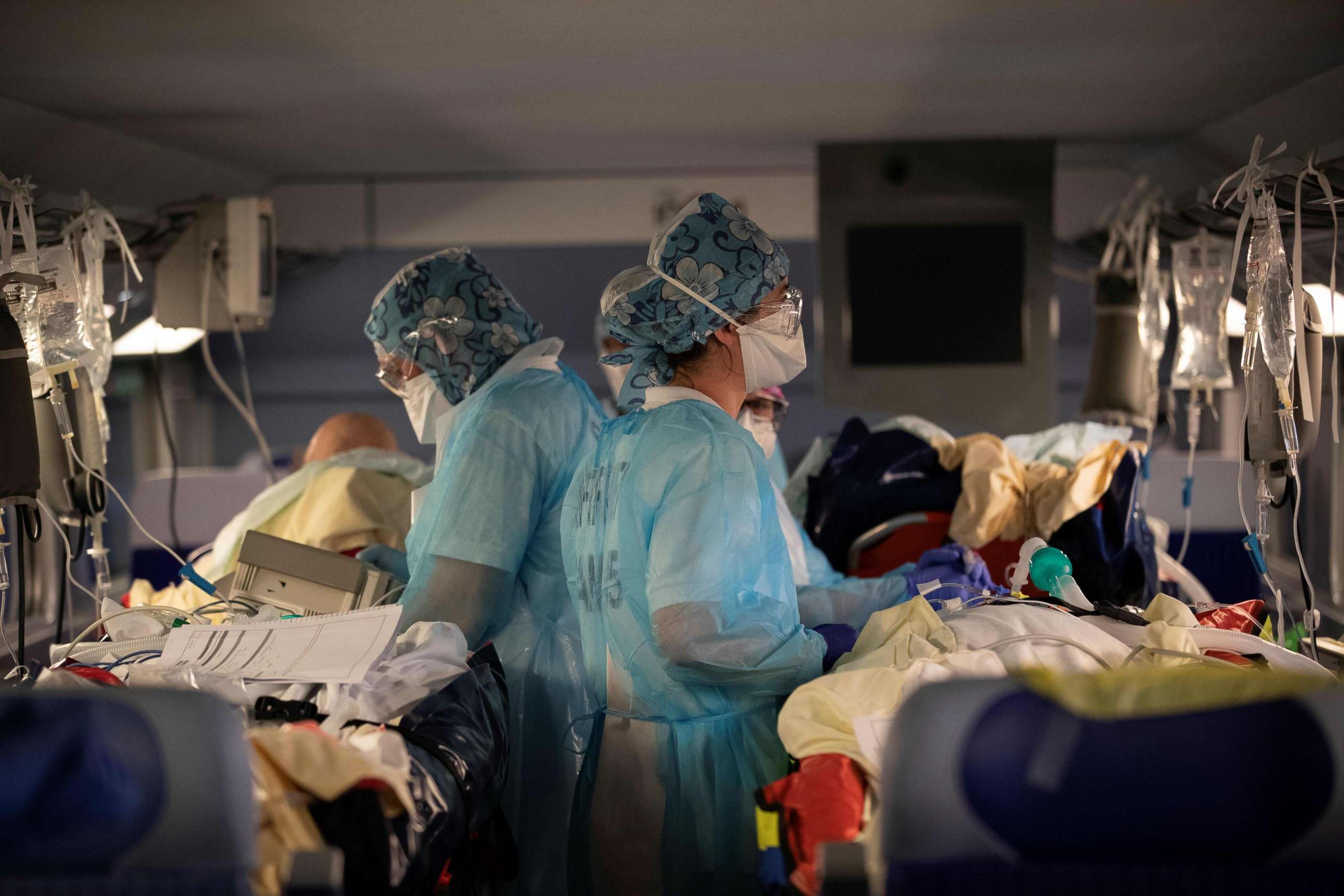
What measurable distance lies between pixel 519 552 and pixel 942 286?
2.23 meters

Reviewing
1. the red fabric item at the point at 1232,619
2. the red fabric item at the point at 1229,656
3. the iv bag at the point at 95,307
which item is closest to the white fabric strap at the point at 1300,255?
the red fabric item at the point at 1232,619

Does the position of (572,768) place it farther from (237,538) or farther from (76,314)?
(237,538)

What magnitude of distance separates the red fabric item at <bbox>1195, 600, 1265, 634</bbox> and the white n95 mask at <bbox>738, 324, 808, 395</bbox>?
32.0 inches

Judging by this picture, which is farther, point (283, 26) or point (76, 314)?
point (76, 314)

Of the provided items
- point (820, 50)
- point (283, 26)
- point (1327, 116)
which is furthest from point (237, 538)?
point (1327, 116)

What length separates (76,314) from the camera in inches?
82.7

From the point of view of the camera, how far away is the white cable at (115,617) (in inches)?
73.5

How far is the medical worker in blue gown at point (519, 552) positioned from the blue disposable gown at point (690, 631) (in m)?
0.30

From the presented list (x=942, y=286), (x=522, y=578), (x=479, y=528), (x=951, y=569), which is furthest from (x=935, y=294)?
(x=479, y=528)

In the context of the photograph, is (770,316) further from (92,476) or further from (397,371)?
(92,476)

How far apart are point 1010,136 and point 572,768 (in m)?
2.27

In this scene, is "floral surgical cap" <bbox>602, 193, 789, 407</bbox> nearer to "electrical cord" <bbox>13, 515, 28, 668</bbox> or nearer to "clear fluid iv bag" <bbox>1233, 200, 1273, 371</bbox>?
"clear fluid iv bag" <bbox>1233, 200, 1273, 371</bbox>

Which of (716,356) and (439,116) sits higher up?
(439,116)

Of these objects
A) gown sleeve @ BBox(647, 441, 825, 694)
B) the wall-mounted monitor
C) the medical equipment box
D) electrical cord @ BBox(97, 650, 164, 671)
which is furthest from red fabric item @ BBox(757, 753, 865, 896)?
the wall-mounted monitor
